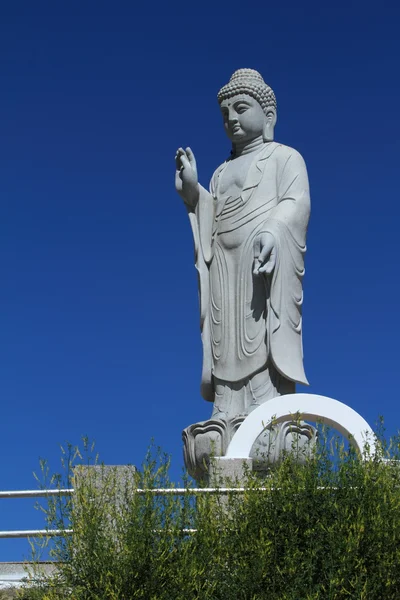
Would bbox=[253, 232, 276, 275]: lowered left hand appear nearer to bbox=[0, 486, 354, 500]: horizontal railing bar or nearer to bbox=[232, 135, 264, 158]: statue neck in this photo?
bbox=[232, 135, 264, 158]: statue neck

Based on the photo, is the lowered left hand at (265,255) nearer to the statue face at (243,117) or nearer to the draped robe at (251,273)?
the draped robe at (251,273)

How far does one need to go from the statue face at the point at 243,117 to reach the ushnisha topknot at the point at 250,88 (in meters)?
0.05

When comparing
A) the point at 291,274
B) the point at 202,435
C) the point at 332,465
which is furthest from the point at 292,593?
the point at 291,274

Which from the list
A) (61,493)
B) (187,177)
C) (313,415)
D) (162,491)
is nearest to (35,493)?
(61,493)

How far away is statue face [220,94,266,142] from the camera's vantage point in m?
13.9

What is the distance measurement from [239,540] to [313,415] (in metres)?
2.06

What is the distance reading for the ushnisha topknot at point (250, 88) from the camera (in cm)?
1384

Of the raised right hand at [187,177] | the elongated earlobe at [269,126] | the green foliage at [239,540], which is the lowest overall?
the green foliage at [239,540]

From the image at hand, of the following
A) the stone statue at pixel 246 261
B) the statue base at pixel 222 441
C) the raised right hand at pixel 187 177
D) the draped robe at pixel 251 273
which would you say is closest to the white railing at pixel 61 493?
the statue base at pixel 222 441

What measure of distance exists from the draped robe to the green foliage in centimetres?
325

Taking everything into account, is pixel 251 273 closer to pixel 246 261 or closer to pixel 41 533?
pixel 246 261

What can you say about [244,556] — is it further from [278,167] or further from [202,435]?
[278,167]

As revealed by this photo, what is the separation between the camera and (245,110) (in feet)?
45.5

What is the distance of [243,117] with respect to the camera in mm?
13867
